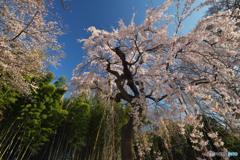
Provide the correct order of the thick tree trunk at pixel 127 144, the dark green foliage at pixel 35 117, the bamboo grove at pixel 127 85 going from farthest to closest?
the dark green foliage at pixel 35 117, the thick tree trunk at pixel 127 144, the bamboo grove at pixel 127 85

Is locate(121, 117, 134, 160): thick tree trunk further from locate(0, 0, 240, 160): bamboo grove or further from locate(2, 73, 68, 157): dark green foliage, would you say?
locate(2, 73, 68, 157): dark green foliage

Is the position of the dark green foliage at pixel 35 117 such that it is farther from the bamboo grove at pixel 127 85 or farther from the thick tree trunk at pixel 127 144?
the thick tree trunk at pixel 127 144

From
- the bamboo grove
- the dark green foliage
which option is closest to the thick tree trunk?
the bamboo grove

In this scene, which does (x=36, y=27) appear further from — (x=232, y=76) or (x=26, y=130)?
(x=232, y=76)

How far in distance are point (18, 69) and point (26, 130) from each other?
149 centimetres

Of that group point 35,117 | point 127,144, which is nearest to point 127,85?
point 127,144

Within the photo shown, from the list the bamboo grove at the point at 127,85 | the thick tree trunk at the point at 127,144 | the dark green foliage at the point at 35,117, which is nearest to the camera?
the bamboo grove at the point at 127,85

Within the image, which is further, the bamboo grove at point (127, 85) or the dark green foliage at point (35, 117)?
the dark green foliage at point (35, 117)

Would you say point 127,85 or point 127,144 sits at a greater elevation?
point 127,85

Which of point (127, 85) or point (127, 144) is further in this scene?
point (127, 85)

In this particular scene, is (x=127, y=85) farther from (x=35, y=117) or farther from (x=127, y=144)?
(x=35, y=117)

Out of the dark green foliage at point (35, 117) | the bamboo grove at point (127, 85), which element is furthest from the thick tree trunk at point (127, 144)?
the dark green foliage at point (35, 117)

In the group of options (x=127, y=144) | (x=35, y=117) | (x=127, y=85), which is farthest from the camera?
(x=35, y=117)

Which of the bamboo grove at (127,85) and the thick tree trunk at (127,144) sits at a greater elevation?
the bamboo grove at (127,85)
